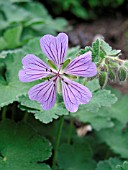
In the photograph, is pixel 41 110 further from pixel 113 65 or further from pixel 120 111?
pixel 120 111

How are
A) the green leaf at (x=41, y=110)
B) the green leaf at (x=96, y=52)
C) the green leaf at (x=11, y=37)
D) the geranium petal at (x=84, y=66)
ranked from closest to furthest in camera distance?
the geranium petal at (x=84, y=66), the green leaf at (x=96, y=52), the green leaf at (x=41, y=110), the green leaf at (x=11, y=37)

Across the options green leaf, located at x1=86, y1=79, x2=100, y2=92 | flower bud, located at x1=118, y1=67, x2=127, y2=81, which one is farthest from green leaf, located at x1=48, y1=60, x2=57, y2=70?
green leaf, located at x1=86, y1=79, x2=100, y2=92

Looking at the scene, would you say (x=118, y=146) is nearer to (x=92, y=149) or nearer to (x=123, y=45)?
(x=92, y=149)

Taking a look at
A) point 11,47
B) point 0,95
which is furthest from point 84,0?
point 0,95

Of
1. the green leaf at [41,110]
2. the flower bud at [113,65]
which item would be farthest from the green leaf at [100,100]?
the flower bud at [113,65]

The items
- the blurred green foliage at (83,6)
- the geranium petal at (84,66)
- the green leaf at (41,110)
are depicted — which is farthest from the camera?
the blurred green foliage at (83,6)

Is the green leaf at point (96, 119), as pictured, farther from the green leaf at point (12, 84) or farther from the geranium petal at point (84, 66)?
the geranium petal at point (84, 66)
